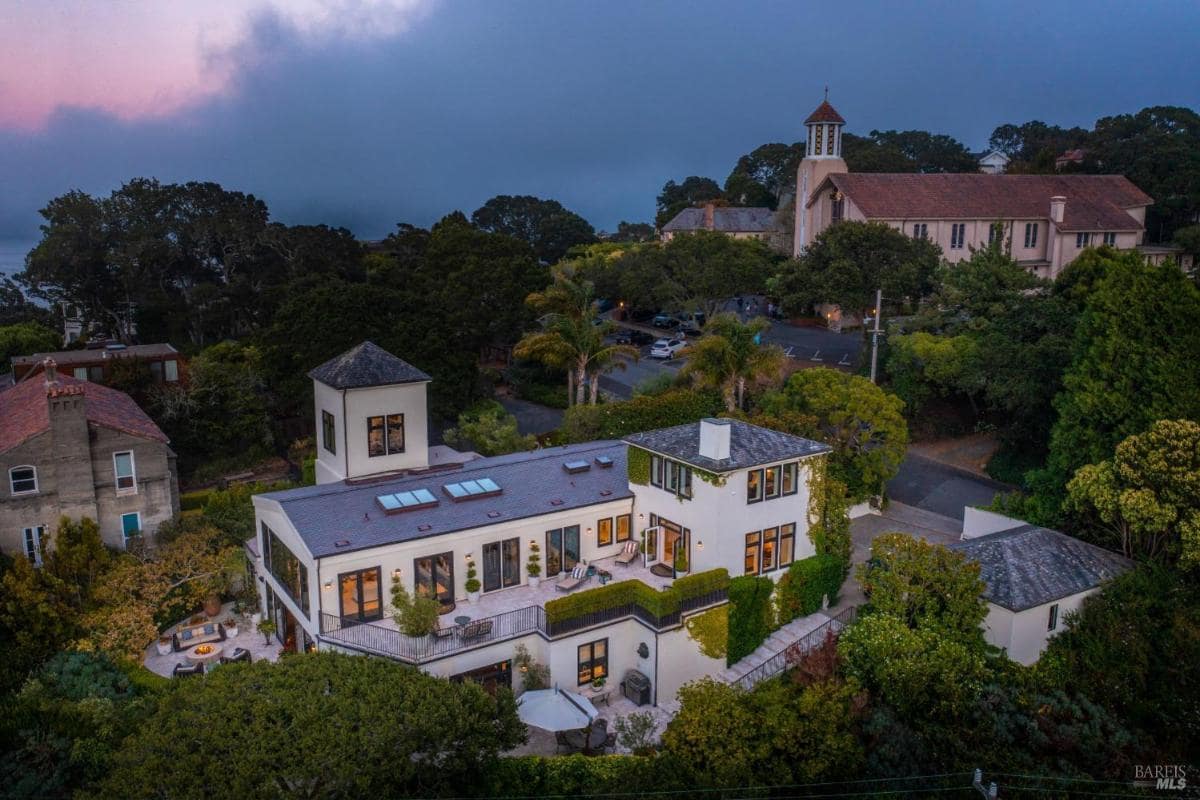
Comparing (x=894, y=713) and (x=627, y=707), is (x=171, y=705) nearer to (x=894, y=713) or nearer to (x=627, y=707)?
(x=627, y=707)

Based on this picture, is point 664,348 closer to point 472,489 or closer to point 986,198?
point 986,198

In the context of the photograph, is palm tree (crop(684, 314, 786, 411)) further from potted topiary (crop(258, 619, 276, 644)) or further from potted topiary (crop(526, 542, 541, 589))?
potted topiary (crop(258, 619, 276, 644))

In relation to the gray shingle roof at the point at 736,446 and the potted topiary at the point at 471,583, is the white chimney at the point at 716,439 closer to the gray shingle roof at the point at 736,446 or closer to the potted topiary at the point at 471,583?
the gray shingle roof at the point at 736,446

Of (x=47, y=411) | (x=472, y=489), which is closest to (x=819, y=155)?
(x=472, y=489)

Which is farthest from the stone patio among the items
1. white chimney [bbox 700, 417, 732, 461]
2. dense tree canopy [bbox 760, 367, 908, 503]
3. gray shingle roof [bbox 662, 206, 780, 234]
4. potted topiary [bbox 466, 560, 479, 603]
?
gray shingle roof [bbox 662, 206, 780, 234]

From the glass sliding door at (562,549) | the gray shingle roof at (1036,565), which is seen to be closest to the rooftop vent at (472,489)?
the glass sliding door at (562,549)

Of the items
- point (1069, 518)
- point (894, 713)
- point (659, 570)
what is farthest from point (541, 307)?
point (894, 713)
